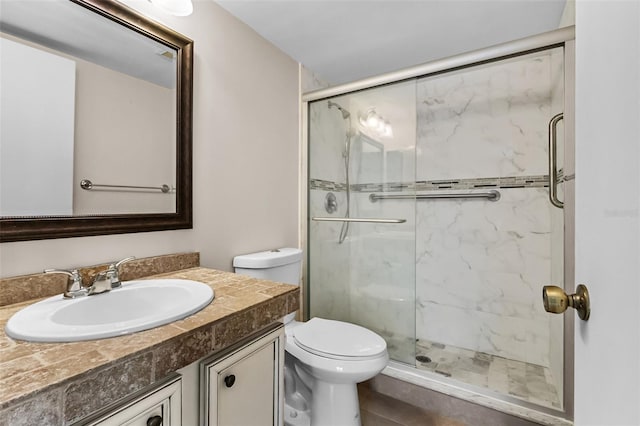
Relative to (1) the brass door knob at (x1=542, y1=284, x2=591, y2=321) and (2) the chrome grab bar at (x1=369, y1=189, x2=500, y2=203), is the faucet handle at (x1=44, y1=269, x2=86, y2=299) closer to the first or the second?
(1) the brass door knob at (x1=542, y1=284, x2=591, y2=321)

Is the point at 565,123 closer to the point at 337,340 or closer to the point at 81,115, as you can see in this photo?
the point at 337,340

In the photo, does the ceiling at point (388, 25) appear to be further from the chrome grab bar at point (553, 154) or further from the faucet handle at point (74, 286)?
the faucet handle at point (74, 286)

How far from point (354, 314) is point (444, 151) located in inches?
53.8

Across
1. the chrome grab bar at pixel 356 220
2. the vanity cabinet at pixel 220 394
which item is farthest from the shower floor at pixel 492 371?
the vanity cabinet at pixel 220 394

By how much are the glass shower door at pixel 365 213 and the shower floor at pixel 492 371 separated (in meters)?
0.32

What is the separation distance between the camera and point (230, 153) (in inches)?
62.6

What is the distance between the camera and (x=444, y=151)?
2270mm

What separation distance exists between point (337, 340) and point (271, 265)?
0.50 metres

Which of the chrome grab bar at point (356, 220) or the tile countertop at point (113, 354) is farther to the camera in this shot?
the chrome grab bar at point (356, 220)

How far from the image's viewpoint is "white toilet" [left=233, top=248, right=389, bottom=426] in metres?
1.31

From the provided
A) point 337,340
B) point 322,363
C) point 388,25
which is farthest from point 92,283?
point 388,25

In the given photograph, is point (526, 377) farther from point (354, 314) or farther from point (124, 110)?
point (124, 110)

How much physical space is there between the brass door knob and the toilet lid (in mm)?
927
